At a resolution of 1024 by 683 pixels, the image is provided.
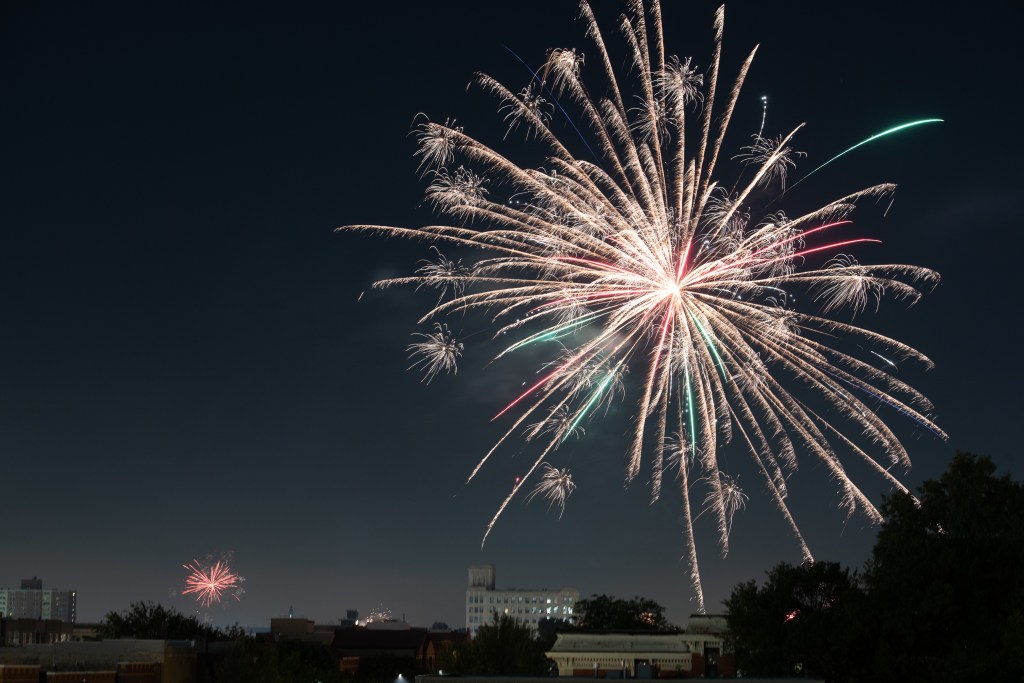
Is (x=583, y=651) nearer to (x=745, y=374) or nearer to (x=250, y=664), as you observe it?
(x=745, y=374)

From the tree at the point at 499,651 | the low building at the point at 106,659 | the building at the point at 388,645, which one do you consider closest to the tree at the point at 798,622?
the tree at the point at 499,651

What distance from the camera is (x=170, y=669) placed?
78562 mm

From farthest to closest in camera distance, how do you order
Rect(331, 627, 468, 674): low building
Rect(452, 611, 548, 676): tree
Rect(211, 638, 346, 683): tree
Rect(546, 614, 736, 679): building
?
1. Rect(331, 627, 468, 674): low building
2. Rect(211, 638, 346, 683): tree
3. Rect(452, 611, 548, 676): tree
4. Rect(546, 614, 736, 679): building

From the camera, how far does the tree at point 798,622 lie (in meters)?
53.9

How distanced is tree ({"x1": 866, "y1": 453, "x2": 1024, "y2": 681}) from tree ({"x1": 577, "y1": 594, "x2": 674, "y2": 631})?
269ft

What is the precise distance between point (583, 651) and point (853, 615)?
14.0m

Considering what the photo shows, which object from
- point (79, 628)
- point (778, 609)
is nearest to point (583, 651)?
point (778, 609)

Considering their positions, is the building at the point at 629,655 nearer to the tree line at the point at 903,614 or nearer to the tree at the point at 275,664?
the tree line at the point at 903,614

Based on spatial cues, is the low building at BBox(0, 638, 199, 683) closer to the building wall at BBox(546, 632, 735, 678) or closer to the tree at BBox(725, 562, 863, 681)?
the building wall at BBox(546, 632, 735, 678)

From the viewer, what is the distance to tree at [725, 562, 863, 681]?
53.9 m

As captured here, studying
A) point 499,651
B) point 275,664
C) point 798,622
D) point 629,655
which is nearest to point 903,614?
point 798,622

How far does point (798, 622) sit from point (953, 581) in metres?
8.23

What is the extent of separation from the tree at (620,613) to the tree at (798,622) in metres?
87.3

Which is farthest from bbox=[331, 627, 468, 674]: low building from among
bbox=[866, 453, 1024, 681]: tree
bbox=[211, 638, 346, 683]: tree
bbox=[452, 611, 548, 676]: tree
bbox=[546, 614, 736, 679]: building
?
bbox=[866, 453, 1024, 681]: tree
